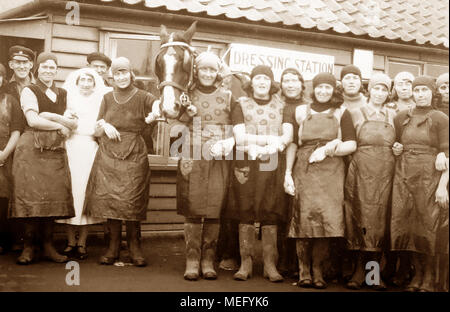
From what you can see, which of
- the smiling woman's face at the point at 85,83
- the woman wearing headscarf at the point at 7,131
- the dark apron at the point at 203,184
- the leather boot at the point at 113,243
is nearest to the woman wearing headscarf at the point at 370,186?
the dark apron at the point at 203,184

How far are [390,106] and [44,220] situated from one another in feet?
12.0

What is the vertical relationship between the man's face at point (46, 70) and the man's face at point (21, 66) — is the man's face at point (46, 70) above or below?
below

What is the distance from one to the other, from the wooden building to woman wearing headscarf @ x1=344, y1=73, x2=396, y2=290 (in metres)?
2.20

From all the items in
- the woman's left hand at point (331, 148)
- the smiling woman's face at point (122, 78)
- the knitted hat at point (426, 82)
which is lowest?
the woman's left hand at point (331, 148)

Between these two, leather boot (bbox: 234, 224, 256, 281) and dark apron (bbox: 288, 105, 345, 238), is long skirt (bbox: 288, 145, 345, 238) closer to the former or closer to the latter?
dark apron (bbox: 288, 105, 345, 238)

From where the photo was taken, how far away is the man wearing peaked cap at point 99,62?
17.6 ft

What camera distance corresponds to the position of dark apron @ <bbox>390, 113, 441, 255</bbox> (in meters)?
3.88

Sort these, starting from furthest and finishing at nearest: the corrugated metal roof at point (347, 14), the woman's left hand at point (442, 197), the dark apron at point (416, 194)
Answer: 1. the corrugated metal roof at point (347, 14)
2. the dark apron at point (416, 194)
3. the woman's left hand at point (442, 197)

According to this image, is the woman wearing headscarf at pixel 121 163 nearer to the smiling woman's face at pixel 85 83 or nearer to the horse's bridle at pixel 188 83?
the smiling woman's face at pixel 85 83

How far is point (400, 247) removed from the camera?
4.05 m

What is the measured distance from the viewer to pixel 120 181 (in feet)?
14.9

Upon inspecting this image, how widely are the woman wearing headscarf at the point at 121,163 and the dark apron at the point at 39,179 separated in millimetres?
297

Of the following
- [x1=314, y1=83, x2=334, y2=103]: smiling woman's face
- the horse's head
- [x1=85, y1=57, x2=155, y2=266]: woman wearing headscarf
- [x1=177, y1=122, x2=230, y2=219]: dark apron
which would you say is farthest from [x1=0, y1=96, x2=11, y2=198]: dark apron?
[x1=314, y1=83, x2=334, y2=103]: smiling woman's face

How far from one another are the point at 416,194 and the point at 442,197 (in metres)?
0.24
